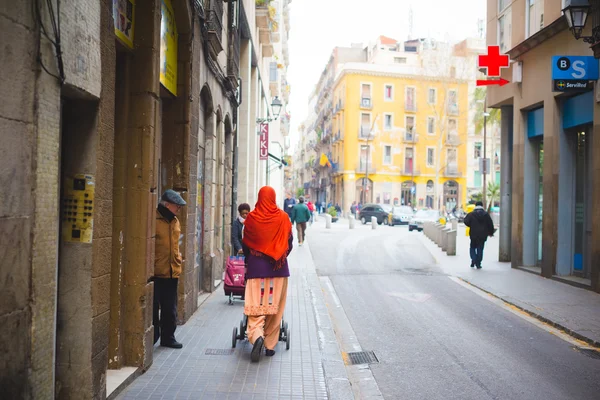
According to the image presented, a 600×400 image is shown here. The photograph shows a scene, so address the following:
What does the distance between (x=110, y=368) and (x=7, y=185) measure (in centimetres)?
311

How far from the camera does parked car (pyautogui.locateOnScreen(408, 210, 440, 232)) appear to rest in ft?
122

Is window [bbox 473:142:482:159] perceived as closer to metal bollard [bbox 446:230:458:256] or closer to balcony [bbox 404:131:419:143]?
balcony [bbox 404:131:419:143]

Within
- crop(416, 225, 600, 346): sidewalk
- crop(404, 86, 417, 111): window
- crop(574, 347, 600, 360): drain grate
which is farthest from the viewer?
crop(404, 86, 417, 111): window

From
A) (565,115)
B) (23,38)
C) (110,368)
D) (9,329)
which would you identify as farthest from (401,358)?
(565,115)

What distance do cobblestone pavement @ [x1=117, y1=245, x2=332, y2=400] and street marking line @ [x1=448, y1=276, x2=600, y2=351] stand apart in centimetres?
365

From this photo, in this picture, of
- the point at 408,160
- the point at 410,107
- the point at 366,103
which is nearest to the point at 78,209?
the point at 366,103

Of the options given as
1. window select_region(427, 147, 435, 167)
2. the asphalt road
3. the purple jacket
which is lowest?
the asphalt road

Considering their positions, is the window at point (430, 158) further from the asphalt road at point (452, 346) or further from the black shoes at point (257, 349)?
the black shoes at point (257, 349)

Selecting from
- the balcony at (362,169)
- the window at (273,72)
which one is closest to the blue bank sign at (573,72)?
the window at (273,72)

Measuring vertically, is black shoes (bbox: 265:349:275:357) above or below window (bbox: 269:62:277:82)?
below

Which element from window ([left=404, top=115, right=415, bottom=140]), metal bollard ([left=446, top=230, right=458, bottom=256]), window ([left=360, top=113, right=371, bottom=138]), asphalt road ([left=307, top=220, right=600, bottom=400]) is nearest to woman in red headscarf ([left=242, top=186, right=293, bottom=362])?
asphalt road ([left=307, top=220, right=600, bottom=400])

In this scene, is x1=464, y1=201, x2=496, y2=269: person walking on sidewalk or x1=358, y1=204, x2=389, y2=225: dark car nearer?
x1=464, y1=201, x2=496, y2=269: person walking on sidewalk

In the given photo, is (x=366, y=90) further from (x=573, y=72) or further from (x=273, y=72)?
(x=573, y=72)

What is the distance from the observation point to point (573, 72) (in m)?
12.8
